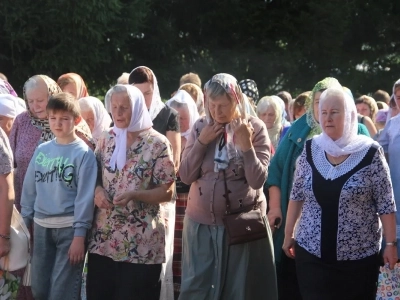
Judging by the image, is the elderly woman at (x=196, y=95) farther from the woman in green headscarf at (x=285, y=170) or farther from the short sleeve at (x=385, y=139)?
the short sleeve at (x=385, y=139)

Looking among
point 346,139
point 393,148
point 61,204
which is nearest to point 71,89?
point 61,204

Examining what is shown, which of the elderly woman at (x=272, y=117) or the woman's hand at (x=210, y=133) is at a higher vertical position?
the elderly woman at (x=272, y=117)

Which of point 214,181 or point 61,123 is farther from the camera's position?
point 61,123

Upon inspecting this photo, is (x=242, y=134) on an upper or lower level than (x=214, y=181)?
upper

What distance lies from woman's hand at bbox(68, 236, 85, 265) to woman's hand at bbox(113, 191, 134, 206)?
396mm

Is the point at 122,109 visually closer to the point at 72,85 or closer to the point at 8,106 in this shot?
the point at 8,106

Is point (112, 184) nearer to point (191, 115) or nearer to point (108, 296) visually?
point (108, 296)

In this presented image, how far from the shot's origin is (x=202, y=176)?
227 inches

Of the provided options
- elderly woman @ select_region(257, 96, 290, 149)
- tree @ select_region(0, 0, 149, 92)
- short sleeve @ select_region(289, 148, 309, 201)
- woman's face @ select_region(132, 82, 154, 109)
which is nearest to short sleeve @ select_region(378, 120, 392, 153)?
short sleeve @ select_region(289, 148, 309, 201)

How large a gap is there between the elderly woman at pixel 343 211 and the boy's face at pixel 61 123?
1713 millimetres

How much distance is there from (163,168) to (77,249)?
0.81m

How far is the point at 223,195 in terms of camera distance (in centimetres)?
564

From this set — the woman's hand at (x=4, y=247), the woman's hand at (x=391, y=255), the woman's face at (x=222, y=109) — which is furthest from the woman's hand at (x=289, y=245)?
the woman's hand at (x=4, y=247)

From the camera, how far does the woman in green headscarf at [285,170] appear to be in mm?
6387
